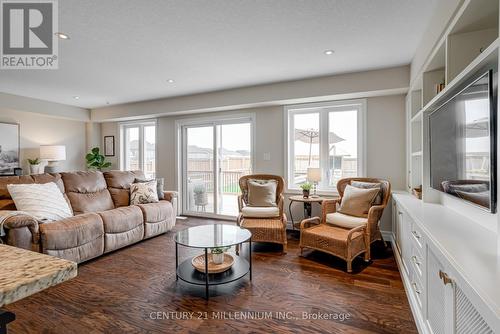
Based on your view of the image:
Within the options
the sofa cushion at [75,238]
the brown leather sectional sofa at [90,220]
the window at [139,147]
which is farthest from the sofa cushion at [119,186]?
the window at [139,147]

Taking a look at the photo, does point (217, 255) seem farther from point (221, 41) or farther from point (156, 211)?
point (221, 41)

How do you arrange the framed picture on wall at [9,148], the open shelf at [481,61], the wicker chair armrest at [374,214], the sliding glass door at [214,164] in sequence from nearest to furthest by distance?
1. the open shelf at [481,61]
2. the wicker chair armrest at [374,214]
3. the framed picture on wall at [9,148]
4. the sliding glass door at [214,164]

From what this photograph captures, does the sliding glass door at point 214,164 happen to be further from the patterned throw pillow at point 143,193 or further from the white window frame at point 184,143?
the patterned throw pillow at point 143,193

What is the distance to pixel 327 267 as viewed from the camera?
9.52 ft

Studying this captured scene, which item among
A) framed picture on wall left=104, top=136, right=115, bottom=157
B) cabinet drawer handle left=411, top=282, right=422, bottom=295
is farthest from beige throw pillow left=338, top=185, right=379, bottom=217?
framed picture on wall left=104, top=136, right=115, bottom=157

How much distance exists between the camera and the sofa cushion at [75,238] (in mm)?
2725

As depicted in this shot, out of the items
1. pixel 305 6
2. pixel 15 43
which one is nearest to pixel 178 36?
pixel 305 6

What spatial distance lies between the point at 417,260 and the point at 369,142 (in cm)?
233

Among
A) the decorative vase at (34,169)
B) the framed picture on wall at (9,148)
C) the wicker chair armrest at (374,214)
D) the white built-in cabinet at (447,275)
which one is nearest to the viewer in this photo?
the white built-in cabinet at (447,275)

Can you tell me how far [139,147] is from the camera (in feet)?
19.9

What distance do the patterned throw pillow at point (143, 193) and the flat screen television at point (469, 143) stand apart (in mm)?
3720

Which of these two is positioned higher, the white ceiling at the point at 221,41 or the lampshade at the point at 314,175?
the white ceiling at the point at 221,41

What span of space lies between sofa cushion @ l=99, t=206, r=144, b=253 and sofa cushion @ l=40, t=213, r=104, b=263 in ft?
0.27

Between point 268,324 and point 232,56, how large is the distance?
9.05 feet
